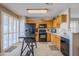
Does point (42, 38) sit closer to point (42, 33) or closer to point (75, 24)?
point (42, 33)

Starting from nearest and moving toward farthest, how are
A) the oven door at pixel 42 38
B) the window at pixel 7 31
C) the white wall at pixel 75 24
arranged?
the window at pixel 7 31 < the white wall at pixel 75 24 < the oven door at pixel 42 38

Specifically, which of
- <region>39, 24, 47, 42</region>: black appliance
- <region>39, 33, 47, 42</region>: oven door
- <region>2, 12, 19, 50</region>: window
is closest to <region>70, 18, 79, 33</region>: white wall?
<region>39, 24, 47, 42</region>: black appliance

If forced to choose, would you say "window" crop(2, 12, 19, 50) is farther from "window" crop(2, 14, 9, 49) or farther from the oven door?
the oven door

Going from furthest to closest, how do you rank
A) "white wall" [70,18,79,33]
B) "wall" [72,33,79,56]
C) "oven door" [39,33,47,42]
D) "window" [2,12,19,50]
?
"oven door" [39,33,47,42], "white wall" [70,18,79,33], "window" [2,12,19,50], "wall" [72,33,79,56]

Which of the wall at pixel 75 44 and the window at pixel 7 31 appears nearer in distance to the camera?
the wall at pixel 75 44

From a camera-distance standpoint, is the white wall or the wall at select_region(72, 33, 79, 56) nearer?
the wall at select_region(72, 33, 79, 56)

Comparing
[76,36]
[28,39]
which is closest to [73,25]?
[28,39]

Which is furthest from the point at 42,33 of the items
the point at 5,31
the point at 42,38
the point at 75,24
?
the point at 5,31

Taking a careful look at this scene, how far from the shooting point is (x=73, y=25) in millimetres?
11102

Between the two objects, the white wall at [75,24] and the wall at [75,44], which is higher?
the white wall at [75,24]

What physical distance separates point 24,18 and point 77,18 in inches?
167

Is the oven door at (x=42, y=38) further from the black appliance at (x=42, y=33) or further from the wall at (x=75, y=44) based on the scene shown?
the wall at (x=75, y=44)

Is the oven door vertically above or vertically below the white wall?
below

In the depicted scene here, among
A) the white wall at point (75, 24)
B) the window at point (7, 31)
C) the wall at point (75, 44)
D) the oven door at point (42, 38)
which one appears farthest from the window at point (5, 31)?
the white wall at point (75, 24)
